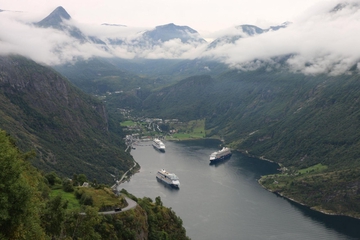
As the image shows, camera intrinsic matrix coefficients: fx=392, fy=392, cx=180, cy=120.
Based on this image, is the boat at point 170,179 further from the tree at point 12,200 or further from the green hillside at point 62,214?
the tree at point 12,200

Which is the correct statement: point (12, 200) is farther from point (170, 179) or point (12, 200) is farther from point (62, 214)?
point (170, 179)

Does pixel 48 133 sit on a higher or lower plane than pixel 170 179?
higher

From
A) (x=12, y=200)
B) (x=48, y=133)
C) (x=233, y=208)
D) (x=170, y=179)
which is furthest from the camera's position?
(x=48, y=133)

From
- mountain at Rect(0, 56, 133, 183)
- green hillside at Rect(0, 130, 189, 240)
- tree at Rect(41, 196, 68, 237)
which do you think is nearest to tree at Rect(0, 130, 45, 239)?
→ green hillside at Rect(0, 130, 189, 240)

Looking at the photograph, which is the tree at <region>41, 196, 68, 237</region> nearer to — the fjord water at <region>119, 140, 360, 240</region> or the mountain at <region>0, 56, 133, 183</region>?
the fjord water at <region>119, 140, 360, 240</region>

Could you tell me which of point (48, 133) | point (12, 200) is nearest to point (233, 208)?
point (48, 133)

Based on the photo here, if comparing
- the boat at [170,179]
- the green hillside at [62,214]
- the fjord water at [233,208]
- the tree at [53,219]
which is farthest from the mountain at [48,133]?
the tree at [53,219]

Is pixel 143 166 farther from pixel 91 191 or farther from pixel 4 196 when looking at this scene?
pixel 4 196

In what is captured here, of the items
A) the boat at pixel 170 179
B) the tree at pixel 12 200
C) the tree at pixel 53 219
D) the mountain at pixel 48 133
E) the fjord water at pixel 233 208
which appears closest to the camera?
the tree at pixel 12 200

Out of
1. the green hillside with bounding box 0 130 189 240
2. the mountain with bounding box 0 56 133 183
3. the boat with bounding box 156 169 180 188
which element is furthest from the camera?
the mountain with bounding box 0 56 133 183
